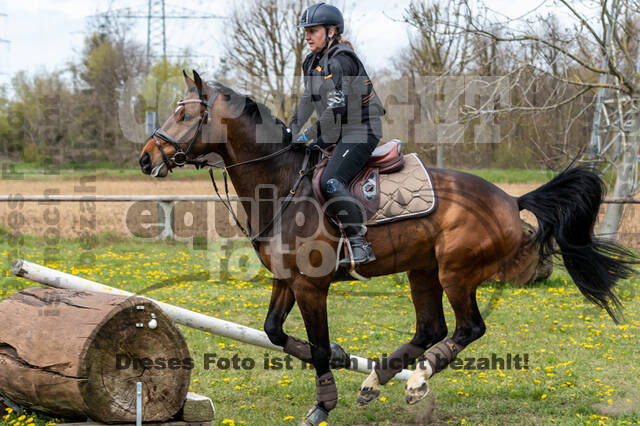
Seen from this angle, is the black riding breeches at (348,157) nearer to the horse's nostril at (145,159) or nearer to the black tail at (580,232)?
the horse's nostril at (145,159)

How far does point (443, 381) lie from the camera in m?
5.32

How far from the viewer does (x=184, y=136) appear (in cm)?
421

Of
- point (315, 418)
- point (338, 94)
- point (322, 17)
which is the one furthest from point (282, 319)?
point (322, 17)

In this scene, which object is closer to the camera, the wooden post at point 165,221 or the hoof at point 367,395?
the hoof at point 367,395

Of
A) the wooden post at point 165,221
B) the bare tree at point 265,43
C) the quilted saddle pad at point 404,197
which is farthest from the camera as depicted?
the bare tree at point 265,43

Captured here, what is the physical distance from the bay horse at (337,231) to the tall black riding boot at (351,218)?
0.28ft

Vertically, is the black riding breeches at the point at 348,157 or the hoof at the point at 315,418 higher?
the black riding breeches at the point at 348,157

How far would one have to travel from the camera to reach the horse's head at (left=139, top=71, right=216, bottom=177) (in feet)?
13.6

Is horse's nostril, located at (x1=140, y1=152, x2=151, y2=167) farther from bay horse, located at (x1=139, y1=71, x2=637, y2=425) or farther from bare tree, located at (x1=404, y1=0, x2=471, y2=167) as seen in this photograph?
bare tree, located at (x1=404, y1=0, x2=471, y2=167)

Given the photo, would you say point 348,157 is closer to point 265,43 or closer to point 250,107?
point 250,107

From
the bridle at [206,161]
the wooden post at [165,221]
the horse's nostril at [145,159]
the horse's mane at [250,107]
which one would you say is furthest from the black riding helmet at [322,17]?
the wooden post at [165,221]

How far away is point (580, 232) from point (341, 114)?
2025 millimetres

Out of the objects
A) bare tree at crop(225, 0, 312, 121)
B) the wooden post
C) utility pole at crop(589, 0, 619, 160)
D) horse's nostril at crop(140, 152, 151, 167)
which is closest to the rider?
horse's nostril at crop(140, 152, 151, 167)

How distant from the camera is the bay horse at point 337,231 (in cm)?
426
